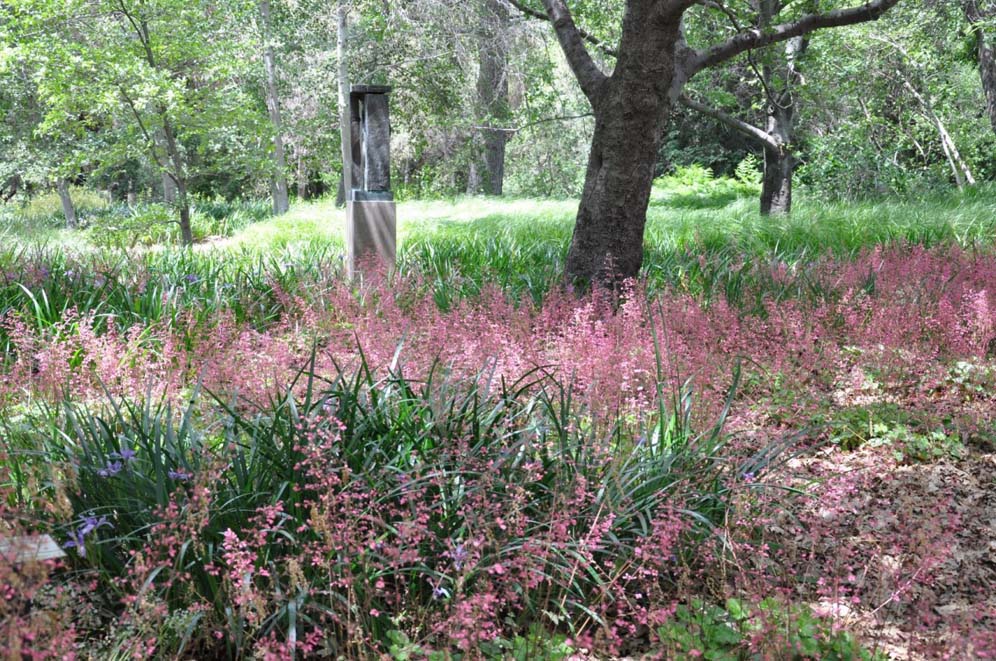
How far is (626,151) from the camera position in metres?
5.59

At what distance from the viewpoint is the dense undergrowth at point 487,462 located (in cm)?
210

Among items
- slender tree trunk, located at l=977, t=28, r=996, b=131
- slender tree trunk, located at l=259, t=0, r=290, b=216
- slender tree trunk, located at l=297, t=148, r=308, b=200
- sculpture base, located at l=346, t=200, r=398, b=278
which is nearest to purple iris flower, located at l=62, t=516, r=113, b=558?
sculpture base, located at l=346, t=200, r=398, b=278

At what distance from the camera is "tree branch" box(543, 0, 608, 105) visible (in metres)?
6.15

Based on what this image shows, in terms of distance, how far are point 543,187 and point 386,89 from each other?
22.3m

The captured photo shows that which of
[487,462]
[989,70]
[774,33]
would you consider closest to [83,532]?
[487,462]

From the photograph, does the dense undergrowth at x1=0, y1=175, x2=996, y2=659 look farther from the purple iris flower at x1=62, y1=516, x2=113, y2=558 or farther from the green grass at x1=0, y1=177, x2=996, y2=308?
the green grass at x1=0, y1=177, x2=996, y2=308

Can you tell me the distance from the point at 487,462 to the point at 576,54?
467 centimetres

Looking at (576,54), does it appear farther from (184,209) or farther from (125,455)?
(184,209)

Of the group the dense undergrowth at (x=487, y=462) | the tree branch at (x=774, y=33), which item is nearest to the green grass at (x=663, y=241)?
the dense undergrowth at (x=487, y=462)

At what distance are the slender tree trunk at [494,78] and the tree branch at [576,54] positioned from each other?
10.4 meters

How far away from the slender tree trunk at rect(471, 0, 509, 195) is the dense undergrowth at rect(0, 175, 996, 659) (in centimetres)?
1286

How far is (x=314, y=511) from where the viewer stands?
70.4 inches

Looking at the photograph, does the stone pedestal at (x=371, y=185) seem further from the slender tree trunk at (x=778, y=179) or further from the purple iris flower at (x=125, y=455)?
the slender tree trunk at (x=778, y=179)

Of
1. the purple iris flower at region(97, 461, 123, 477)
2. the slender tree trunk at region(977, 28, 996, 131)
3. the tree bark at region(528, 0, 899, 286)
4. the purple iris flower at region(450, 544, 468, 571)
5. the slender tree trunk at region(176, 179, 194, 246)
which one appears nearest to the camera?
the purple iris flower at region(450, 544, 468, 571)
